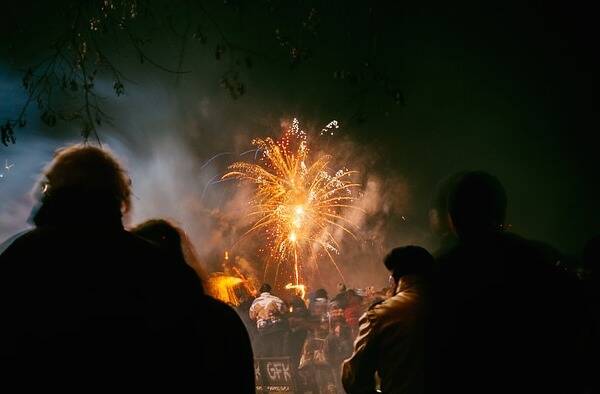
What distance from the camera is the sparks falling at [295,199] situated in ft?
106

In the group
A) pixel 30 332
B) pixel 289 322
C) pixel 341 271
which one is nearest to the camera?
pixel 30 332

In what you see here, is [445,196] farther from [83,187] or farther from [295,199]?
[295,199]

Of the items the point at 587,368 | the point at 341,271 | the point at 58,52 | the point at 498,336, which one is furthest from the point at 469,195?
the point at 341,271

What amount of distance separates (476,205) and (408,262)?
3.76ft

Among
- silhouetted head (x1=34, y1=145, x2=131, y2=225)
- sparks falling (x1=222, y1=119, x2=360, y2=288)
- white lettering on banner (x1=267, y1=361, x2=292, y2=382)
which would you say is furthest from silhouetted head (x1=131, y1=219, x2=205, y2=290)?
sparks falling (x1=222, y1=119, x2=360, y2=288)

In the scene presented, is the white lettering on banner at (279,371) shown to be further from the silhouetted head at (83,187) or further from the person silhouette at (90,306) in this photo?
the silhouetted head at (83,187)

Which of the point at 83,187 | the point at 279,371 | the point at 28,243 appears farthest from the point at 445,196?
the point at 279,371

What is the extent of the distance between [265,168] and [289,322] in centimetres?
2700

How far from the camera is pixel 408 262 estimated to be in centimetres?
388

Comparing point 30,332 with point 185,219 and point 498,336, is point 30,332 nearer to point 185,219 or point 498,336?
point 498,336

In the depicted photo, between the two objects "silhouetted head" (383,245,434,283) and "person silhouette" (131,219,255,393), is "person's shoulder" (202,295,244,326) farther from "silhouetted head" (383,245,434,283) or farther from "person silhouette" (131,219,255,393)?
"silhouetted head" (383,245,434,283)

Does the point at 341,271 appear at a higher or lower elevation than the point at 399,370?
higher

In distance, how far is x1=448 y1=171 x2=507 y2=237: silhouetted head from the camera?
282 cm

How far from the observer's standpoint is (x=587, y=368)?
2570 millimetres
